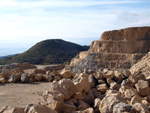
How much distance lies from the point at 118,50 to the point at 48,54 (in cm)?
3315

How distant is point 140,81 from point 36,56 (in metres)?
46.8

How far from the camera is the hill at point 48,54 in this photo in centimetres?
4944

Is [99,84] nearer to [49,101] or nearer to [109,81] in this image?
[109,81]

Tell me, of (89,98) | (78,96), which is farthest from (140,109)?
(89,98)

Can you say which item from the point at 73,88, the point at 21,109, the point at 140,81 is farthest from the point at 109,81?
the point at 21,109

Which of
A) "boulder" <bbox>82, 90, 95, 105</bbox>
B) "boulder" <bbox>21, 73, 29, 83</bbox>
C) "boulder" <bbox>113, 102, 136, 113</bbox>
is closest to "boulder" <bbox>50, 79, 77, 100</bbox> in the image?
"boulder" <bbox>82, 90, 95, 105</bbox>

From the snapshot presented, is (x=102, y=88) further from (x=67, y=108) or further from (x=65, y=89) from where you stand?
(x=67, y=108)

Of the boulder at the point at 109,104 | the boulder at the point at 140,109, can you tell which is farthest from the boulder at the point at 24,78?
the boulder at the point at 140,109

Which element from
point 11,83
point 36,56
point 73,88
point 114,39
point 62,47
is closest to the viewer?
point 73,88

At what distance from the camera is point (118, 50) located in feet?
74.2

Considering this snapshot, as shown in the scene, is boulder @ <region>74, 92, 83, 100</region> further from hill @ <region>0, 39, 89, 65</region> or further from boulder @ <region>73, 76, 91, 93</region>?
hill @ <region>0, 39, 89, 65</region>

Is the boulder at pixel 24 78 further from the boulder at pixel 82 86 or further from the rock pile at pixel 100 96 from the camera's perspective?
the boulder at pixel 82 86

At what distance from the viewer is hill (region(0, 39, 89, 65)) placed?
49.4 metres

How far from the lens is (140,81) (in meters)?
6.90
